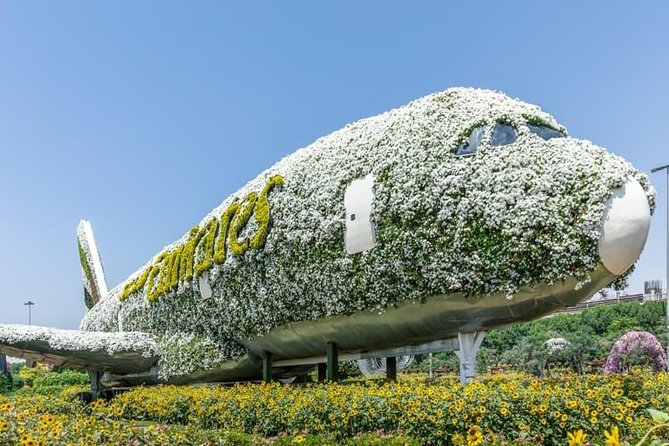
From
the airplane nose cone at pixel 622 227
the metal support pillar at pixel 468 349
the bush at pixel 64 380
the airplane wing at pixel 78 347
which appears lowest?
the bush at pixel 64 380

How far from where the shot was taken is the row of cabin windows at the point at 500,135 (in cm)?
937

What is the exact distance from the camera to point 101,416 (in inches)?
280

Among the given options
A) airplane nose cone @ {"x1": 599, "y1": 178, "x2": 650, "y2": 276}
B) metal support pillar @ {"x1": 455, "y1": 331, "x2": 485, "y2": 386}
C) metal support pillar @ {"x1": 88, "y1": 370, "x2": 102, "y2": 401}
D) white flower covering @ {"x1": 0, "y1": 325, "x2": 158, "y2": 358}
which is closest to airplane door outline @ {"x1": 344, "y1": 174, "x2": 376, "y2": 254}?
Result: metal support pillar @ {"x1": 455, "y1": 331, "x2": 485, "y2": 386}

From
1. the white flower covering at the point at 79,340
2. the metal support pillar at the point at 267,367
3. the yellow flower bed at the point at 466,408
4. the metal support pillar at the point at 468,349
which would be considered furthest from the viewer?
the white flower covering at the point at 79,340

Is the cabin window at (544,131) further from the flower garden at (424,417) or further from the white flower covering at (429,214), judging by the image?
the flower garden at (424,417)

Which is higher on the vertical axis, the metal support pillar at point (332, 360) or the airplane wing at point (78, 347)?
the airplane wing at point (78, 347)

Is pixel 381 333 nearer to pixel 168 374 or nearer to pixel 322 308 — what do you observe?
pixel 322 308

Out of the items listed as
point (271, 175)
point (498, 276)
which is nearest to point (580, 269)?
point (498, 276)

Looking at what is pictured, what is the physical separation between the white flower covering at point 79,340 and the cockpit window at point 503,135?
1080 cm

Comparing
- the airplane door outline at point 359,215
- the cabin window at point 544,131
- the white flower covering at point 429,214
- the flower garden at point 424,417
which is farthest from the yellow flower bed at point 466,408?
the cabin window at point 544,131

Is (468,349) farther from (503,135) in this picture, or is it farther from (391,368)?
(391,368)

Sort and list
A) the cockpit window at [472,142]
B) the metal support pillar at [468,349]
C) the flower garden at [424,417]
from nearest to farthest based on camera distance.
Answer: the flower garden at [424,417] < the cockpit window at [472,142] < the metal support pillar at [468,349]

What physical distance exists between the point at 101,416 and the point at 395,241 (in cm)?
485

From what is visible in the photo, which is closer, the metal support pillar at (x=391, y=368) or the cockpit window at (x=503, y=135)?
the cockpit window at (x=503, y=135)
